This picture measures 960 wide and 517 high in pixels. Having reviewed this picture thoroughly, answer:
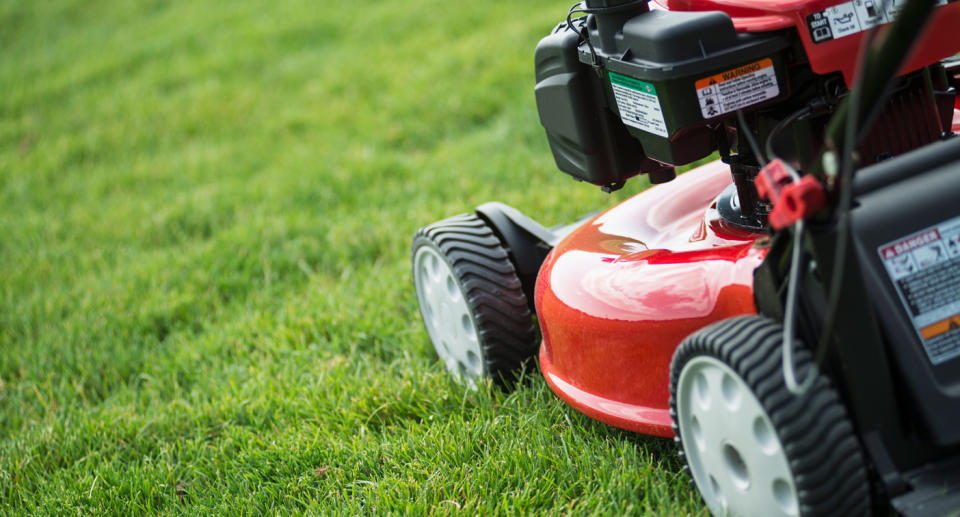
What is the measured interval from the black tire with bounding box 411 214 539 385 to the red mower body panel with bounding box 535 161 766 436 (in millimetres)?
113

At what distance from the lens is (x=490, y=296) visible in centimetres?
221

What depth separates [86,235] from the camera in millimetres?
4242

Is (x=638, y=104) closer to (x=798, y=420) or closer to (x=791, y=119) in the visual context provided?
(x=791, y=119)

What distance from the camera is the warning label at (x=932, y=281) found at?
1.40m

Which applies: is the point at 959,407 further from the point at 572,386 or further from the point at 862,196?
the point at 572,386

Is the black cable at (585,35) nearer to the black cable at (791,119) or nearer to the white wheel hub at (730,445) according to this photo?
the black cable at (791,119)

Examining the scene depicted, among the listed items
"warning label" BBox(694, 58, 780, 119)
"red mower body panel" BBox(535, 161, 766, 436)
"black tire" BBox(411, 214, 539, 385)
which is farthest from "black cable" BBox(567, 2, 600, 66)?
"black tire" BBox(411, 214, 539, 385)

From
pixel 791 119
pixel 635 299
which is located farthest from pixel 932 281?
pixel 635 299

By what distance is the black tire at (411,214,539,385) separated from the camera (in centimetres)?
220

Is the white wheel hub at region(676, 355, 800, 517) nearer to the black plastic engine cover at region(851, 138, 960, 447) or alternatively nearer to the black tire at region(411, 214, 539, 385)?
the black plastic engine cover at region(851, 138, 960, 447)

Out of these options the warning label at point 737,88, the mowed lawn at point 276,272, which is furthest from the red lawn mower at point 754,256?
the mowed lawn at point 276,272

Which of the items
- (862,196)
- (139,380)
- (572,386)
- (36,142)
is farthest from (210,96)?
(862,196)

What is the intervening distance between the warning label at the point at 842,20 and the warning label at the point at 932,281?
1.33 feet

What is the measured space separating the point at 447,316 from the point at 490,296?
0.77ft
